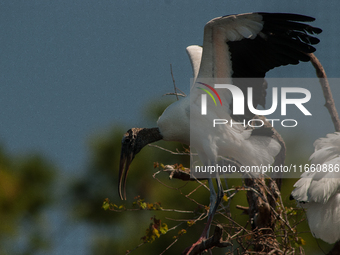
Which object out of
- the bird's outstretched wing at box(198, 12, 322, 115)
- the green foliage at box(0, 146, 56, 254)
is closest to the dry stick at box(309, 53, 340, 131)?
the bird's outstretched wing at box(198, 12, 322, 115)

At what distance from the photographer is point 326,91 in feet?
12.1

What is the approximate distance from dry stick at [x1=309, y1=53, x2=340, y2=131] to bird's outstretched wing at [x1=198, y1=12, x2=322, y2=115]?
Answer: 753 mm

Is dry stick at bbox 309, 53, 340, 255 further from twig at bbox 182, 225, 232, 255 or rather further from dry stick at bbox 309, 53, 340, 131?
twig at bbox 182, 225, 232, 255

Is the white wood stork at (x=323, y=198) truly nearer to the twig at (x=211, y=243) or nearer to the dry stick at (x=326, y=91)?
the dry stick at (x=326, y=91)

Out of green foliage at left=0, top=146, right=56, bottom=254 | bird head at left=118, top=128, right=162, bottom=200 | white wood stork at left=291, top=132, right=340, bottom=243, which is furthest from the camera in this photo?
green foliage at left=0, top=146, right=56, bottom=254

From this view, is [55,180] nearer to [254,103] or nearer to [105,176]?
[105,176]

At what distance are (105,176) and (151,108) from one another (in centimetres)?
225

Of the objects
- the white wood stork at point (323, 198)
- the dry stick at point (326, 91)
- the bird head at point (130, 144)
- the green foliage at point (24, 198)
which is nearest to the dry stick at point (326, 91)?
the dry stick at point (326, 91)

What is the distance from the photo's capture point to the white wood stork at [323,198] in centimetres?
294

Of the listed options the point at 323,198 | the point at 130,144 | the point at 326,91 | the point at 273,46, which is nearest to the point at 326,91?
the point at 326,91

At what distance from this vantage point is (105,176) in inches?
371

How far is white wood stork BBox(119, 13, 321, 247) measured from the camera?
2859 millimetres

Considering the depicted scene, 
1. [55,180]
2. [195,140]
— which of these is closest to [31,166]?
[55,180]

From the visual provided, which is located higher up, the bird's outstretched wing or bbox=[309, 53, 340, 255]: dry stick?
the bird's outstretched wing
